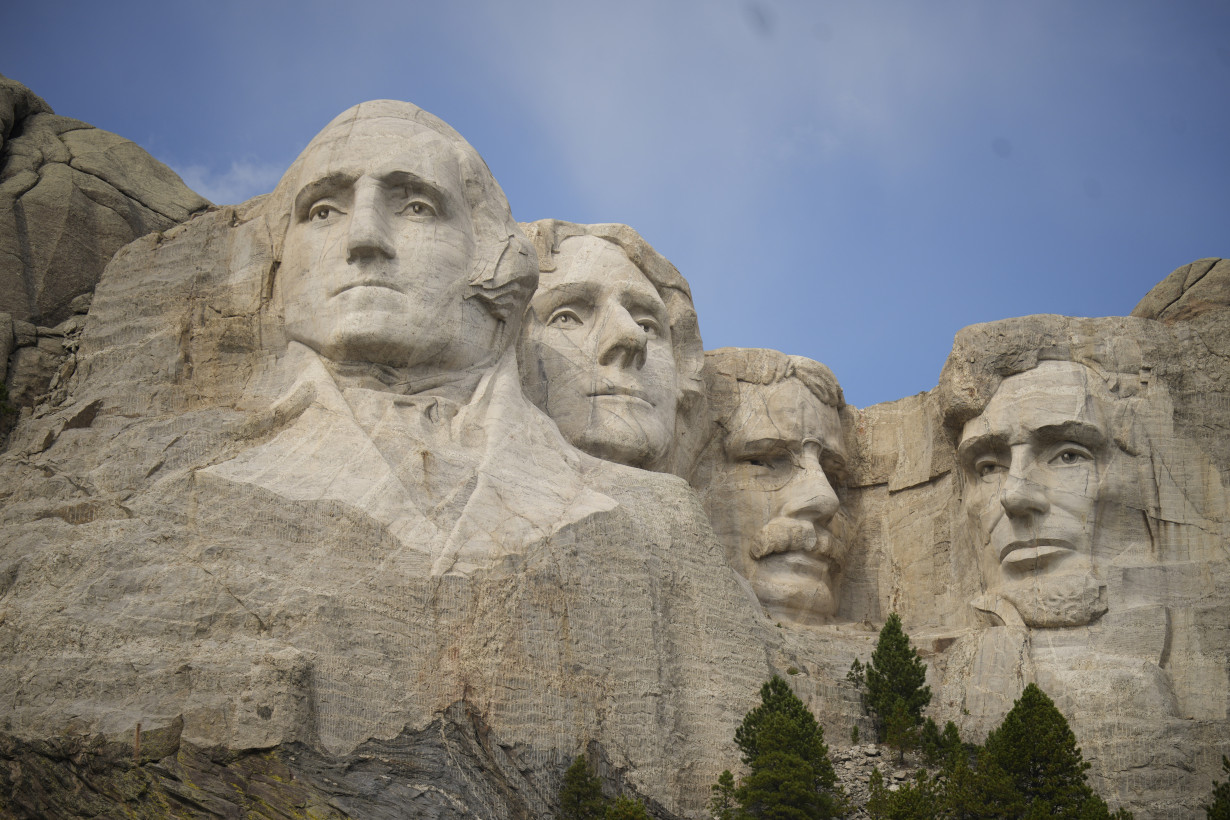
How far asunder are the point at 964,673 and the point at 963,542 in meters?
1.78

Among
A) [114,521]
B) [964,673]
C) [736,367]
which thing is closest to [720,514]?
[736,367]

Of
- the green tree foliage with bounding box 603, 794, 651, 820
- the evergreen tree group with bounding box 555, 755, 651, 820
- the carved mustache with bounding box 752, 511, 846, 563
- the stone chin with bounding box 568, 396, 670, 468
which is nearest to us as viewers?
the green tree foliage with bounding box 603, 794, 651, 820

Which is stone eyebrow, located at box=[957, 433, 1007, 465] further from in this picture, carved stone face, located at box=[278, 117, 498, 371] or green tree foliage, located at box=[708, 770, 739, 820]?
green tree foliage, located at box=[708, 770, 739, 820]

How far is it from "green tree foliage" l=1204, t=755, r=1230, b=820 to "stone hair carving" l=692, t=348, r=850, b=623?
402 cm

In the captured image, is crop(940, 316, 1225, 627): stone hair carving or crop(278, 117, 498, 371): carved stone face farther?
crop(940, 316, 1225, 627): stone hair carving

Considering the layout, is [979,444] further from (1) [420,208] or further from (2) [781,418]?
(1) [420,208]

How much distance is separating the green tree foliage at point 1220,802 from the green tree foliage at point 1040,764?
2.52ft

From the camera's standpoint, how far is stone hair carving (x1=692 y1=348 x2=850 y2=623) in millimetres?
16312

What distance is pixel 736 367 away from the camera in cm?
1722

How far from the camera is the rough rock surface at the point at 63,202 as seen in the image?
49.9ft

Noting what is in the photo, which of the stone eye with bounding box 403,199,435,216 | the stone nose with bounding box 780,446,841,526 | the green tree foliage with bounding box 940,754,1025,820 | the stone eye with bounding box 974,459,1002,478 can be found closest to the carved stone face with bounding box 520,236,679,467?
the stone nose with bounding box 780,446,841,526

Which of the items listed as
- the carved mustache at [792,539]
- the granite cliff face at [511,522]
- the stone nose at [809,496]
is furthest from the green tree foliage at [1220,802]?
the stone nose at [809,496]

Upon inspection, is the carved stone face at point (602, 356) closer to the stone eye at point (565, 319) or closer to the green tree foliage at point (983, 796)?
the stone eye at point (565, 319)

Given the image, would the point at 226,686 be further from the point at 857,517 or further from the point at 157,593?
the point at 857,517
